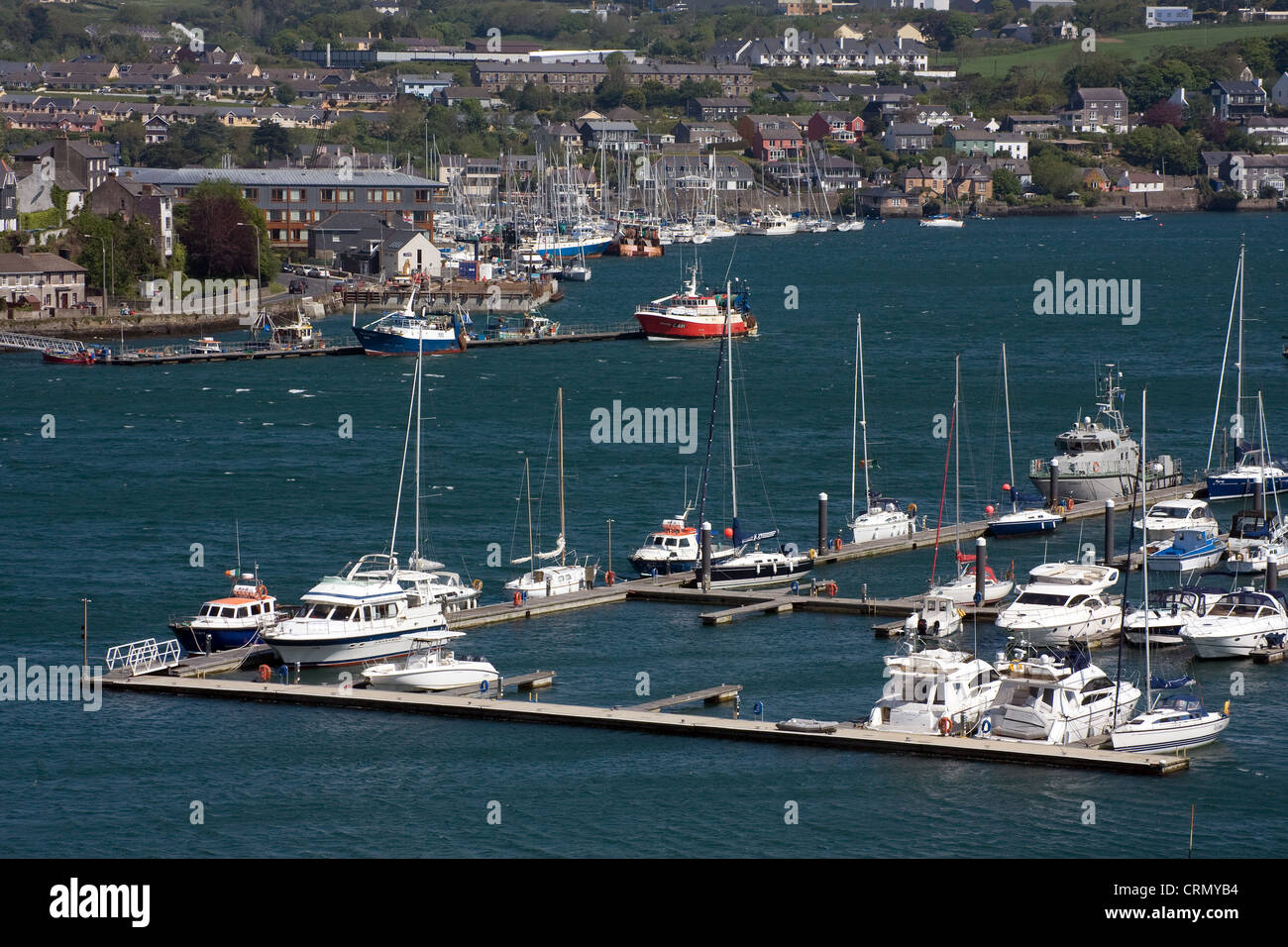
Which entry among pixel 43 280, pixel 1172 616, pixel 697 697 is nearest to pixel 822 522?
pixel 1172 616

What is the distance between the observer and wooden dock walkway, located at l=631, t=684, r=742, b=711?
30.8 metres

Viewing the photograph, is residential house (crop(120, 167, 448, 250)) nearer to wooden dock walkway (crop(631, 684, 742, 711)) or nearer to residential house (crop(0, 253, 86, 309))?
residential house (crop(0, 253, 86, 309))

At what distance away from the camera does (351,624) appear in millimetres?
33281

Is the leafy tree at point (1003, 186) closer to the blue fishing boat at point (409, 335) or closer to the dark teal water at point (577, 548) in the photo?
the dark teal water at point (577, 548)

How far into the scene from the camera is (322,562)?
1676 inches

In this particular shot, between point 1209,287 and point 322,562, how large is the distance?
81.6 meters

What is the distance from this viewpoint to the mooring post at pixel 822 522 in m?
41.8

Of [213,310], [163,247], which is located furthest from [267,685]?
[163,247]

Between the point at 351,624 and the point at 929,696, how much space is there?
10.3m

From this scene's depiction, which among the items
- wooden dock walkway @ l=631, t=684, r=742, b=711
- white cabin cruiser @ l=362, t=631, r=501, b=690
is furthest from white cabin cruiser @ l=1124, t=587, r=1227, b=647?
white cabin cruiser @ l=362, t=631, r=501, b=690

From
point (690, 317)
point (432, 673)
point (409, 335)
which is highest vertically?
point (690, 317)

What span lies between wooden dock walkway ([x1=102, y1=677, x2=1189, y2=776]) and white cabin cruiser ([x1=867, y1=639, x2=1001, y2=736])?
39 cm

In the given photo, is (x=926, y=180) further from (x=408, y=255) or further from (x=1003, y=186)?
(x=408, y=255)
